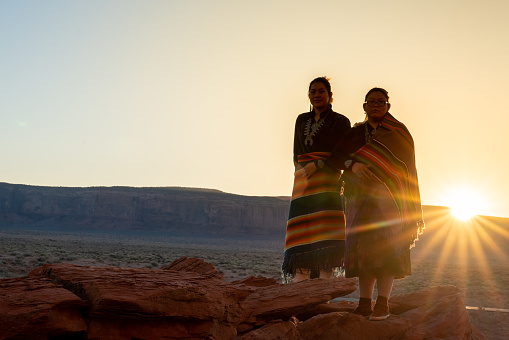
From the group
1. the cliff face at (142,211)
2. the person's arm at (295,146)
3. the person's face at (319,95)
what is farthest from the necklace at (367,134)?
the cliff face at (142,211)

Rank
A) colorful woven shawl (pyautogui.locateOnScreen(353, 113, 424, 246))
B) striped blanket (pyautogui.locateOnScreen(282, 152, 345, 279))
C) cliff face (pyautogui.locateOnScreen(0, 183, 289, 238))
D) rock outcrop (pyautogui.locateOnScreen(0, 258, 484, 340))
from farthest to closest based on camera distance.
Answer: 1. cliff face (pyautogui.locateOnScreen(0, 183, 289, 238))
2. striped blanket (pyautogui.locateOnScreen(282, 152, 345, 279))
3. colorful woven shawl (pyautogui.locateOnScreen(353, 113, 424, 246))
4. rock outcrop (pyautogui.locateOnScreen(0, 258, 484, 340))

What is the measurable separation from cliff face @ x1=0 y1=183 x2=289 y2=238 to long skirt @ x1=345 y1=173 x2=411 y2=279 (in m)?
90.2

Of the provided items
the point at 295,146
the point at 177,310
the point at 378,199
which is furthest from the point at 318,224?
the point at 177,310

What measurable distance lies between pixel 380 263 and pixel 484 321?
17.7 feet

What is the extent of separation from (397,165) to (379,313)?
1.43 m

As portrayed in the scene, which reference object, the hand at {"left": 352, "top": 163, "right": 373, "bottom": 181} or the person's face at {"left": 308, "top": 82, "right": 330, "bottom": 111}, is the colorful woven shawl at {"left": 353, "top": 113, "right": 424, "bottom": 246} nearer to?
the hand at {"left": 352, "top": 163, "right": 373, "bottom": 181}

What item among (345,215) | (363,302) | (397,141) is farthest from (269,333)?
(397,141)

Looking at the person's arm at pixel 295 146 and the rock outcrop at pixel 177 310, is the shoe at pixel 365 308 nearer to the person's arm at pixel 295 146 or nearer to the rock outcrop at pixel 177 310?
the rock outcrop at pixel 177 310

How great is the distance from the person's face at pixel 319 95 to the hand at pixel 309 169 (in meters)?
0.63

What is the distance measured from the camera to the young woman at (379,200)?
15.1 ft

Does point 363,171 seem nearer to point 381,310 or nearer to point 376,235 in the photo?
point 376,235

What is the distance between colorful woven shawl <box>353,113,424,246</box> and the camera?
4660 millimetres

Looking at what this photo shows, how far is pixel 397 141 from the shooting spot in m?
4.71

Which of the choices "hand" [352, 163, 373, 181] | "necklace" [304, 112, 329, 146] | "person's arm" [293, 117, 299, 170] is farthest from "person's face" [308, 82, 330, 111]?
"hand" [352, 163, 373, 181]
